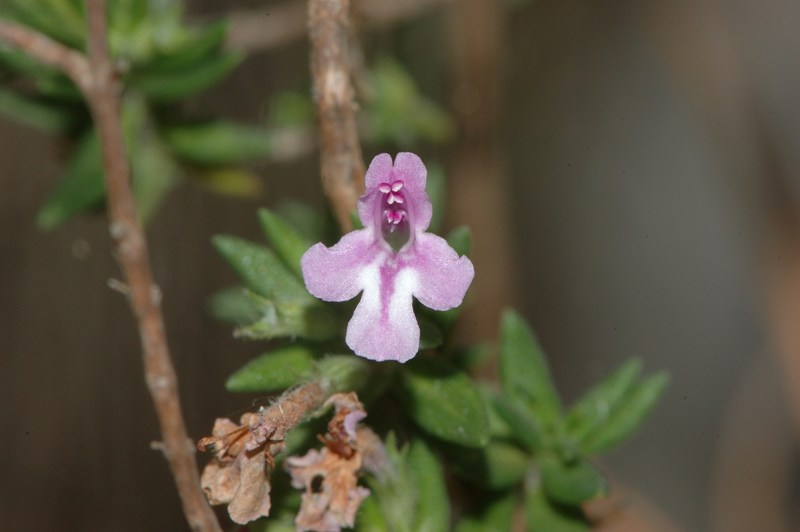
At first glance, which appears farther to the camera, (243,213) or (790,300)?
(243,213)

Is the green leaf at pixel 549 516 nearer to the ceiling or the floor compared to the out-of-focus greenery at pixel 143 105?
nearer to the floor

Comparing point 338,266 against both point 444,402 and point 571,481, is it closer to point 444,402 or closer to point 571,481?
point 444,402

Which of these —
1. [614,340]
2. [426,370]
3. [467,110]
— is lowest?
[426,370]

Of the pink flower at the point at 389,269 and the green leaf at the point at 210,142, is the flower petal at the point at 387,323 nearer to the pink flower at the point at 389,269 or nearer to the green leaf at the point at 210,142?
the pink flower at the point at 389,269

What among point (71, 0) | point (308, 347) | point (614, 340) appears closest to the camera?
point (308, 347)

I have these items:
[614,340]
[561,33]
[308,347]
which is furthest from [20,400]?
[561,33]

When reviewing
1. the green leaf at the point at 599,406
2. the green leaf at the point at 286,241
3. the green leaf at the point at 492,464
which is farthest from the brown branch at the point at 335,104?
the green leaf at the point at 599,406

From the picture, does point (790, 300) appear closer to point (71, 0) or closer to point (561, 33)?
point (561, 33)
